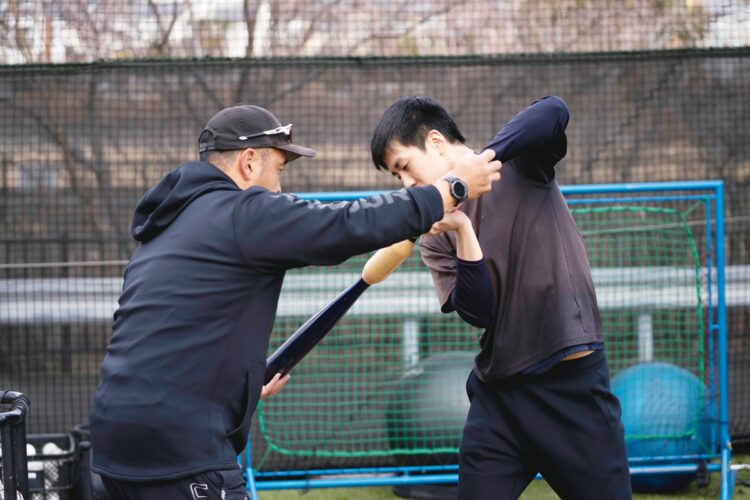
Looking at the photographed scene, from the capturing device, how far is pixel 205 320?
100.0 inches

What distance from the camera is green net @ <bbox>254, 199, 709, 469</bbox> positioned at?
6.12 metres

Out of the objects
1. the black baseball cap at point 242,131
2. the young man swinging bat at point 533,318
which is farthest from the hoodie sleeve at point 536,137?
the black baseball cap at point 242,131

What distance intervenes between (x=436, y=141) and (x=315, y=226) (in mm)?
828

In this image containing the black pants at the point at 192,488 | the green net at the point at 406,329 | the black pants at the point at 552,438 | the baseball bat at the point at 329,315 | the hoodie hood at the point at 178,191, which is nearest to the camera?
the black pants at the point at 192,488

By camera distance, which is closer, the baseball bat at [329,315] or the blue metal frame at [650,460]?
the baseball bat at [329,315]

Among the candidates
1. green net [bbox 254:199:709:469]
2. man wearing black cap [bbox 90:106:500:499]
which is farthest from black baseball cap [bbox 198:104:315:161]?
green net [bbox 254:199:709:469]

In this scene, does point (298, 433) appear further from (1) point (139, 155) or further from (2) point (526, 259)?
(2) point (526, 259)

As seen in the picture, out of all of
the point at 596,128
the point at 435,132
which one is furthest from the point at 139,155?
the point at 435,132

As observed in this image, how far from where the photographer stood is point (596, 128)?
255 inches

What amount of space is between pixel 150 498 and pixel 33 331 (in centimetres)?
423

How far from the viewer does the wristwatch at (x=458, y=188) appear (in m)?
2.73

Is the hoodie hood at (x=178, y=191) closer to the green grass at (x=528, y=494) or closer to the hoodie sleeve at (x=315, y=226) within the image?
the hoodie sleeve at (x=315, y=226)

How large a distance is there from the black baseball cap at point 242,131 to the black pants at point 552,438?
119cm

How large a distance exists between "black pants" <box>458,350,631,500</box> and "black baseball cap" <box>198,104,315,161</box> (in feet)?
3.91
